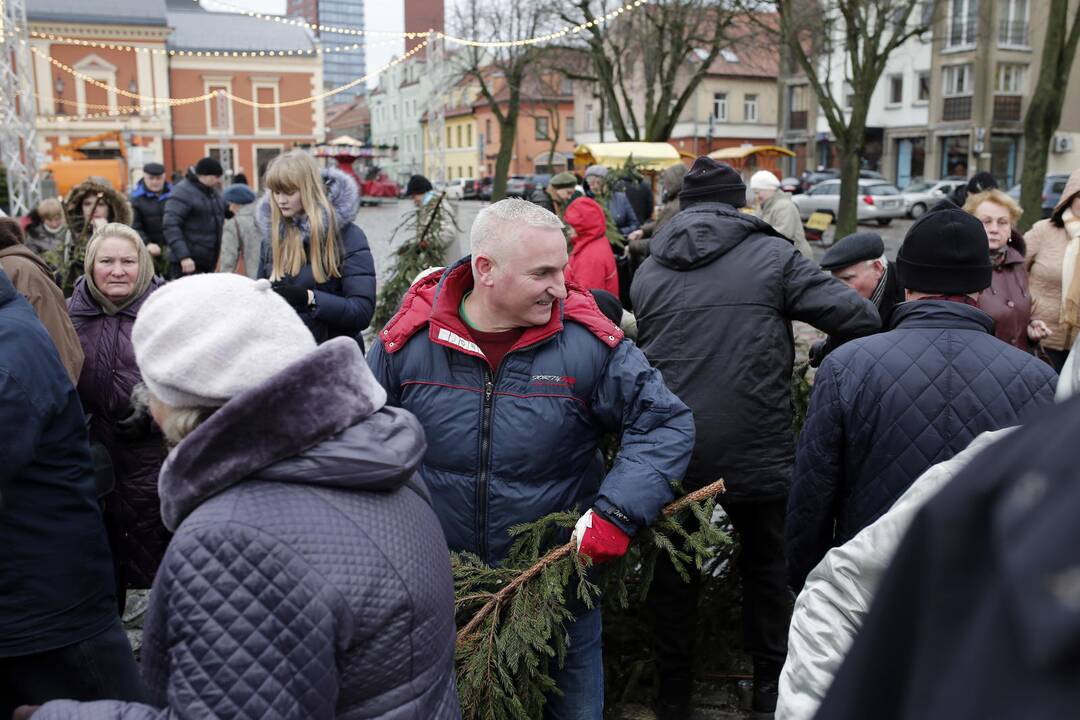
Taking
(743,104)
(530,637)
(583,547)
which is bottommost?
(530,637)

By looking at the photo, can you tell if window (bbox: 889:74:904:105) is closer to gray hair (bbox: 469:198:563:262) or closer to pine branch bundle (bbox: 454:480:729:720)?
gray hair (bbox: 469:198:563:262)

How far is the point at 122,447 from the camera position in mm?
4246

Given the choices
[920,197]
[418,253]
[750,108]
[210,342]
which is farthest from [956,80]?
[210,342]

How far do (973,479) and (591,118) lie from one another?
70910 millimetres

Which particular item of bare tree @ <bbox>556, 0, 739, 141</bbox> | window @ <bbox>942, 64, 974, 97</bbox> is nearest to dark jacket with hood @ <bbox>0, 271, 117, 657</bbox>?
bare tree @ <bbox>556, 0, 739, 141</bbox>

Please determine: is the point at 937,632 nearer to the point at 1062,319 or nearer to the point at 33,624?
the point at 33,624

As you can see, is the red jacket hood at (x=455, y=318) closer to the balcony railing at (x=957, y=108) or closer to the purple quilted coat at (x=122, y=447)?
the purple quilted coat at (x=122, y=447)

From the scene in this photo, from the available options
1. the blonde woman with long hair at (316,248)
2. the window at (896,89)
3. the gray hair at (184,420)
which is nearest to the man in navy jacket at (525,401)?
the gray hair at (184,420)

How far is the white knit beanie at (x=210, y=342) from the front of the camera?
1.82 m

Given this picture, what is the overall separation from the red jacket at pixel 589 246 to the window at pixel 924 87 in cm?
4772

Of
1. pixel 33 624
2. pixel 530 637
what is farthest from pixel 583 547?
pixel 33 624

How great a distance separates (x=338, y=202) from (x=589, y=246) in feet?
6.89

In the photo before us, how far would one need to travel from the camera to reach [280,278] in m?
5.38

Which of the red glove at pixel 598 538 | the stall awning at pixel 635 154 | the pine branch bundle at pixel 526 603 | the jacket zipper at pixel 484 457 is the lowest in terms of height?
the pine branch bundle at pixel 526 603
